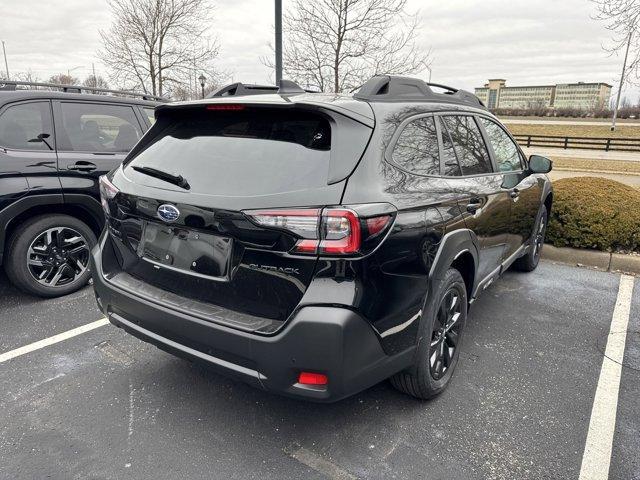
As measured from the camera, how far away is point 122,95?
18.0 feet

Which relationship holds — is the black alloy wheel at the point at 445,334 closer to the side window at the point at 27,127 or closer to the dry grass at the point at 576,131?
the side window at the point at 27,127

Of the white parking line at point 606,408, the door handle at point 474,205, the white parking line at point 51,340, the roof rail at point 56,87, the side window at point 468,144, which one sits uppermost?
the roof rail at point 56,87

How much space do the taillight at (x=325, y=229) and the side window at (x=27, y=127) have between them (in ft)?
10.2

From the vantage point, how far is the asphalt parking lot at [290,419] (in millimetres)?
2330

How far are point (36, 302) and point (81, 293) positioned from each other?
363 millimetres

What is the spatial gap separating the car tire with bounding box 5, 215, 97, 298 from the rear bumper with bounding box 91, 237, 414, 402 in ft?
7.68

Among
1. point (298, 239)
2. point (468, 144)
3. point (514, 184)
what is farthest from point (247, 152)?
point (514, 184)

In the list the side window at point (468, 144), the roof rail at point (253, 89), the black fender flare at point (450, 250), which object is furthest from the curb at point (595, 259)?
the roof rail at point (253, 89)

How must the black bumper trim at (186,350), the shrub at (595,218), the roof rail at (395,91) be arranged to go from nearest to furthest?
the black bumper trim at (186,350), the roof rail at (395,91), the shrub at (595,218)

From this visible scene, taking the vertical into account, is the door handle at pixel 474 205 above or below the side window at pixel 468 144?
below

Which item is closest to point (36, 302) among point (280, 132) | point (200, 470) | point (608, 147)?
point (200, 470)

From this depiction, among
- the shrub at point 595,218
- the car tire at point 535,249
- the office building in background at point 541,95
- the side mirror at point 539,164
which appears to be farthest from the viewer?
the office building in background at point 541,95

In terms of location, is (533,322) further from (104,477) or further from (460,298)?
(104,477)

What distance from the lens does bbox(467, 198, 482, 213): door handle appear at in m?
2.98
